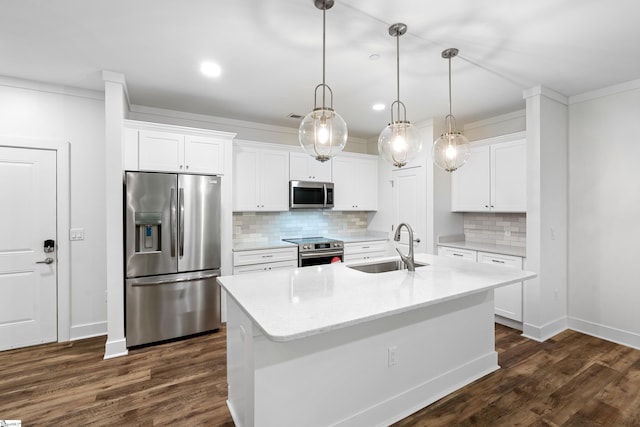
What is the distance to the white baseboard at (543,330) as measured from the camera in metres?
3.29

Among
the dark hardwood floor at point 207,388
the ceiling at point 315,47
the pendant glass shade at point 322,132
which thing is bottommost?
the dark hardwood floor at point 207,388

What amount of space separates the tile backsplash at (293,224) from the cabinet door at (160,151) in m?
1.20

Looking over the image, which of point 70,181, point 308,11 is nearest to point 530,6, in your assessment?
point 308,11

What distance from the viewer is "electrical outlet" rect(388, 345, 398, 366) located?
2020 millimetres

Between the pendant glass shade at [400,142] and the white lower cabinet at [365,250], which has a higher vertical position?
the pendant glass shade at [400,142]

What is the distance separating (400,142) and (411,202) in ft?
8.30

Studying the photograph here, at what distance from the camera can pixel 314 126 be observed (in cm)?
191

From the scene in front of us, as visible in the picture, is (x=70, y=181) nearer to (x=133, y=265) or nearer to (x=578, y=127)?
(x=133, y=265)

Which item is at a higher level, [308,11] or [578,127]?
[308,11]

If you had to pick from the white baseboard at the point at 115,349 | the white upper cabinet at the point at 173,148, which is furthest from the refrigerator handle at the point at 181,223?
the white baseboard at the point at 115,349

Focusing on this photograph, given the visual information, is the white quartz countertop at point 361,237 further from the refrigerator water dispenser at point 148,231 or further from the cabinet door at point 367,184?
the refrigerator water dispenser at point 148,231

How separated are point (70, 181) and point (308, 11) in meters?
3.09

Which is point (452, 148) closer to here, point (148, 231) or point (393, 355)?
point (393, 355)

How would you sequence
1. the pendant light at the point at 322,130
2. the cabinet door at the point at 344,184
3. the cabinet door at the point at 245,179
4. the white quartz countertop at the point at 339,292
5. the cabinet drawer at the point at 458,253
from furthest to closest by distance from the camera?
the cabinet door at the point at 344,184 → the cabinet door at the point at 245,179 → the cabinet drawer at the point at 458,253 → the pendant light at the point at 322,130 → the white quartz countertop at the point at 339,292
